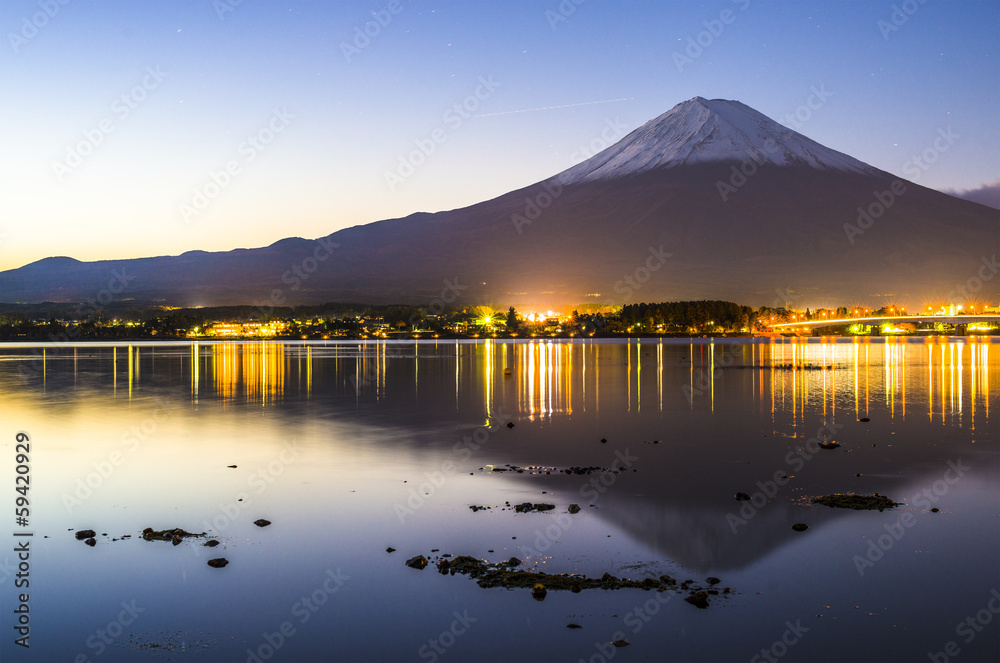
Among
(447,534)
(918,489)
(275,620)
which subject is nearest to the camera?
(275,620)

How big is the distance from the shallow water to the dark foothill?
0.15 meters

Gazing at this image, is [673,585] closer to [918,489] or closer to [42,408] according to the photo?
[918,489]

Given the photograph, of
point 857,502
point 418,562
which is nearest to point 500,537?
point 418,562

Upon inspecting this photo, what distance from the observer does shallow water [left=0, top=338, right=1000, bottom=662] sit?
7.88m

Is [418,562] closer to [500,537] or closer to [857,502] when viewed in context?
[500,537]

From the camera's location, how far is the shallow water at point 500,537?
25.9 ft

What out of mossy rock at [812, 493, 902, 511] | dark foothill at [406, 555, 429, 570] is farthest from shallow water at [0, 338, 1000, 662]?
mossy rock at [812, 493, 902, 511]

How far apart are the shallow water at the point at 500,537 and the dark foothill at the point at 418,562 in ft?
0.50

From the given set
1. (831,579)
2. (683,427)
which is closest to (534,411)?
(683,427)

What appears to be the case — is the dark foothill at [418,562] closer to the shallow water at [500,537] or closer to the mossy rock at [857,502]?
the shallow water at [500,537]

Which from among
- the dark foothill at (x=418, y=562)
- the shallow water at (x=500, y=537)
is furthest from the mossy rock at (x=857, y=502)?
the dark foothill at (x=418, y=562)

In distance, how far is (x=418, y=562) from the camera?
983 cm

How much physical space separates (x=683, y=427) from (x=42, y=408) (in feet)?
77.2

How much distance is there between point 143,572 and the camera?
382 inches
